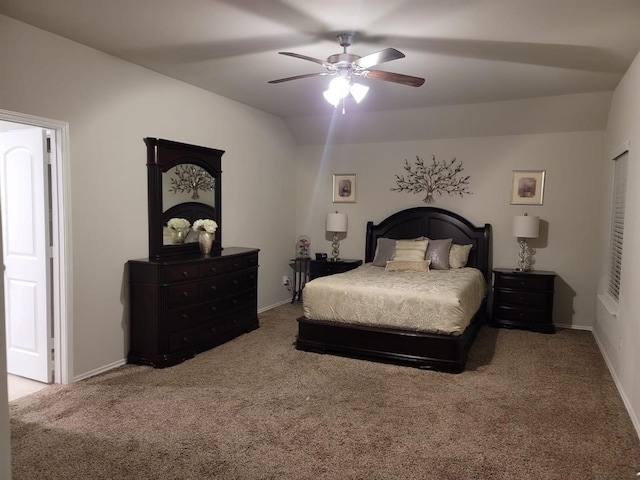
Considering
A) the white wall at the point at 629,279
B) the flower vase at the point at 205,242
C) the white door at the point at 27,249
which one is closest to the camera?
the white wall at the point at 629,279

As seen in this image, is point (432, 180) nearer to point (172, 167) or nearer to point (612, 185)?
point (612, 185)

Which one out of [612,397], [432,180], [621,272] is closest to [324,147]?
[432,180]

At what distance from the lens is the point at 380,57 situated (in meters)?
3.12

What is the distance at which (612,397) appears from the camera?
3.49 metres

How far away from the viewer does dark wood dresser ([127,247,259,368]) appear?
13.3 feet

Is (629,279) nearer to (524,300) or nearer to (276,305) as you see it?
(524,300)

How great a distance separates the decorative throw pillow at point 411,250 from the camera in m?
5.63

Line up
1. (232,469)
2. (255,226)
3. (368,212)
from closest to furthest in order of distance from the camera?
1. (232,469)
2. (255,226)
3. (368,212)

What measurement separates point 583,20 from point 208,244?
3.68m

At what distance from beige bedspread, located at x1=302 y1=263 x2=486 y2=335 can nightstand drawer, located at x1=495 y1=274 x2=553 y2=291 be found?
813mm

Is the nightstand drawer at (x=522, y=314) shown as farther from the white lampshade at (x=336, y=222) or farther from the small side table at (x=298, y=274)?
the small side table at (x=298, y=274)

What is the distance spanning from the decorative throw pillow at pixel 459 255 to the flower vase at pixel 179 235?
317 cm

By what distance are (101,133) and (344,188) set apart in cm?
367

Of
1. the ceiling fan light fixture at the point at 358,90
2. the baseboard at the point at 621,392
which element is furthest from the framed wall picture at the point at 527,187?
the ceiling fan light fixture at the point at 358,90
